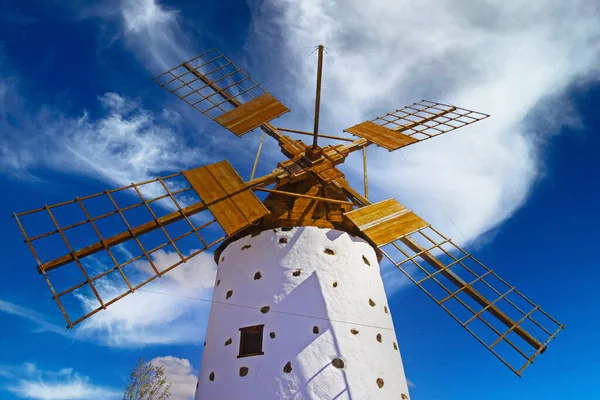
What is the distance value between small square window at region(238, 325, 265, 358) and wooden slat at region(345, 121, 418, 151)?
707cm

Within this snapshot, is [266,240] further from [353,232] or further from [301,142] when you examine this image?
[301,142]

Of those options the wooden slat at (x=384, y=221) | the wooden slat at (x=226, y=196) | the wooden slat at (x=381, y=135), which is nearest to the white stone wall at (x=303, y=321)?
the wooden slat at (x=384, y=221)

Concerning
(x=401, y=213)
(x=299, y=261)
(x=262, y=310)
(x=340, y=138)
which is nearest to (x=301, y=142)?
(x=340, y=138)

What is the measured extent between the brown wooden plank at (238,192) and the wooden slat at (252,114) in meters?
2.25

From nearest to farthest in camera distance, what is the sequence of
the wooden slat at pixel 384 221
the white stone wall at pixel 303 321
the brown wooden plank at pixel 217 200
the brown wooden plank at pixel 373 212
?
the white stone wall at pixel 303 321
the brown wooden plank at pixel 217 200
the wooden slat at pixel 384 221
the brown wooden plank at pixel 373 212

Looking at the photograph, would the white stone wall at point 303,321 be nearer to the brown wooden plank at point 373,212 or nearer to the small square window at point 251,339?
the small square window at point 251,339

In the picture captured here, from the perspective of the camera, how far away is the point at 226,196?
9.09 meters

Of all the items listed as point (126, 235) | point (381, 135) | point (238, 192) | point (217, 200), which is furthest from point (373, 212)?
point (126, 235)

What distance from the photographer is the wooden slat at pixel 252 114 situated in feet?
39.2

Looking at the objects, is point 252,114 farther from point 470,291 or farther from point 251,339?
point 470,291

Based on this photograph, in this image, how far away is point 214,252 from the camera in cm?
998

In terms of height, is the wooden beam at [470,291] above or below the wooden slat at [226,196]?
below

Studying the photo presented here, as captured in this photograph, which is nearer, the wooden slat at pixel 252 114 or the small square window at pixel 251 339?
the small square window at pixel 251 339

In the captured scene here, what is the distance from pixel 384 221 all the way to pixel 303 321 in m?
3.06
